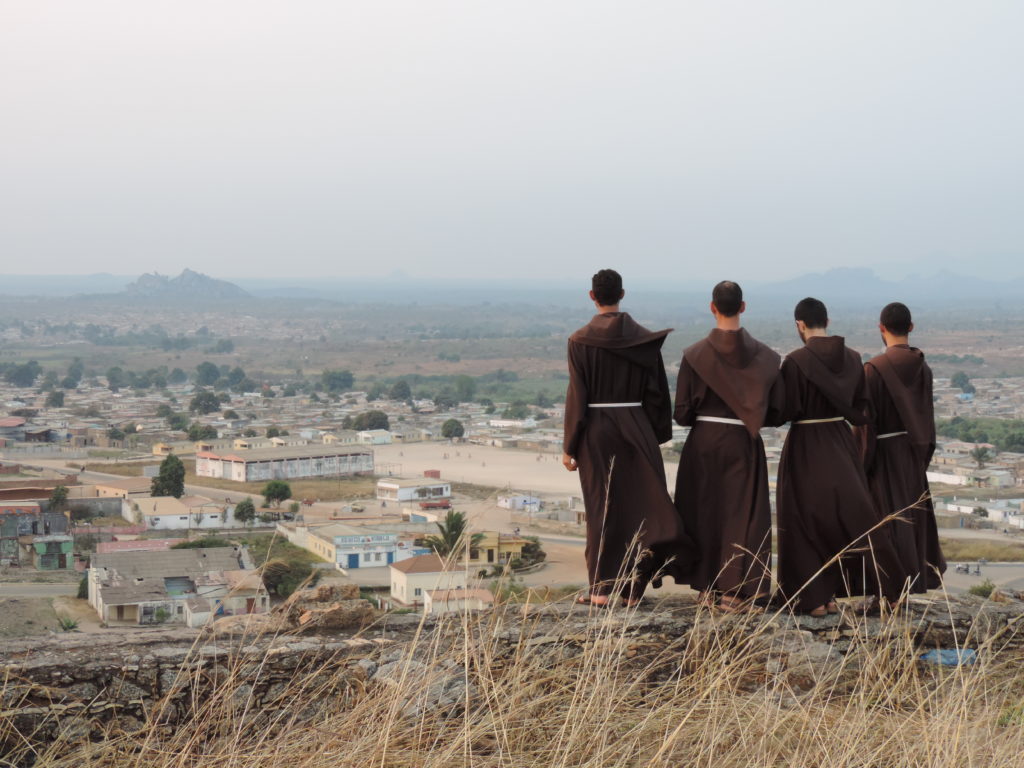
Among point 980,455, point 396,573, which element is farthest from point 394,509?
point 980,455

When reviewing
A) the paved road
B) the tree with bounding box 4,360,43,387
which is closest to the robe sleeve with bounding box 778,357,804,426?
the paved road

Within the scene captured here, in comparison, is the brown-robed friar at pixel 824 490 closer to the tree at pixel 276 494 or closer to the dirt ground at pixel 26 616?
the dirt ground at pixel 26 616

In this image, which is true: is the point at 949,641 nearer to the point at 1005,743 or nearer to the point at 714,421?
the point at 714,421

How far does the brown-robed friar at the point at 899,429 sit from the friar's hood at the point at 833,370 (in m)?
0.32

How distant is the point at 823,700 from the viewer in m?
3.64

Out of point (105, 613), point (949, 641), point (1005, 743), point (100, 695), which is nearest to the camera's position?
point (1005, 743)

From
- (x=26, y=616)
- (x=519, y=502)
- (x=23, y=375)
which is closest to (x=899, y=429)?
(x=26, y=616)

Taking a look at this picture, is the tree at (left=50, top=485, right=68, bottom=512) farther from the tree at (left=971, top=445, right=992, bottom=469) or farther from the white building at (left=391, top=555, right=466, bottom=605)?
the tree at (left=971, top=445, right=992, bottom=469)

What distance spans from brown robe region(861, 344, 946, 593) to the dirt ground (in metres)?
12.5

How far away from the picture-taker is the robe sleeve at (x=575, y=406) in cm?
459

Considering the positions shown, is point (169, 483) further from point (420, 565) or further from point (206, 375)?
point (206, 375)

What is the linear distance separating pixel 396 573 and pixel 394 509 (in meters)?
13.6

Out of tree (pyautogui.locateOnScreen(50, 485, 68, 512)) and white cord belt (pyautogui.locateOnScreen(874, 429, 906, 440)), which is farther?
tree (pyautogui.locateOnScreen(50, 485, 68, 512))

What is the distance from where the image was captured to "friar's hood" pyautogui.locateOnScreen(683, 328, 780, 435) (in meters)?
4.41
